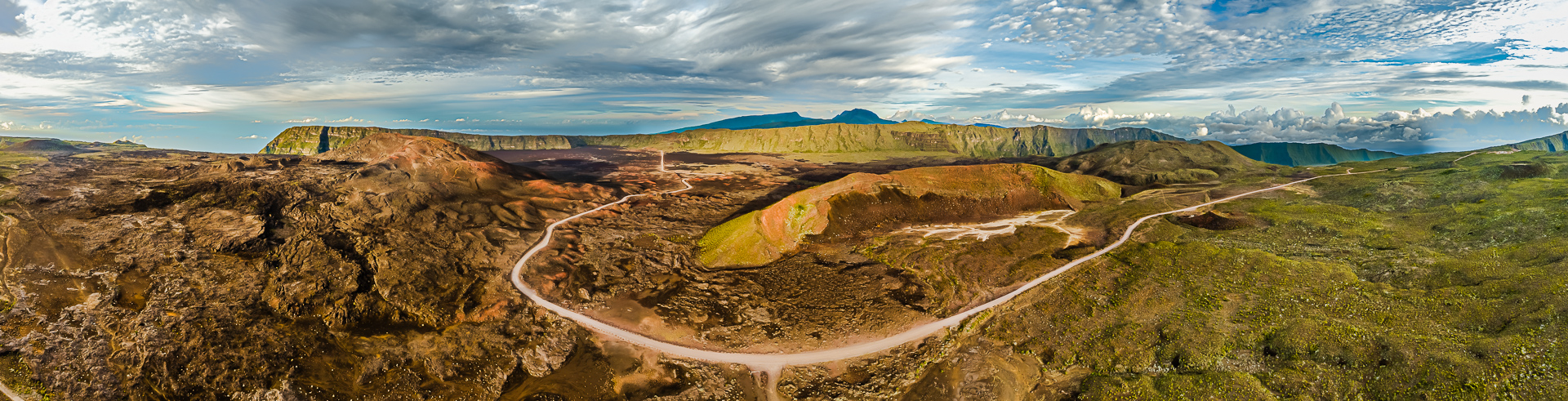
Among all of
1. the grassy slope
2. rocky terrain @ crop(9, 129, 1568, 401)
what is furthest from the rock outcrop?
Answer: the grassy slope

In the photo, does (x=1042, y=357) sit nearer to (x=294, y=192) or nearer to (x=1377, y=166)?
(x=294, y=192)

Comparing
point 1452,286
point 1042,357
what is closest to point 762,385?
point 1042,357

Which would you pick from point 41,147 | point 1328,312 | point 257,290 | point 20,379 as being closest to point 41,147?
point 41,147

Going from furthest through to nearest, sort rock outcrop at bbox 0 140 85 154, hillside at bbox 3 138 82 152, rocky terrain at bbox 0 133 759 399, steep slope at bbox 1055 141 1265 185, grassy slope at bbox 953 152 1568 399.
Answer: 1. steep slope at bbox 1055 141 1265 185
2. hillside at bbox 3 138 82 152
3. rock outcrop at bbox 0 140 85 154
4. rocky terrain at bbox 0 133 759 399
5. grassy slope at bbox 953 152 1568 399

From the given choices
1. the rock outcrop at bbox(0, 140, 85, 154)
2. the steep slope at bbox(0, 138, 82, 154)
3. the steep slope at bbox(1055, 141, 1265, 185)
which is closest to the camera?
the rock outcrop at bbox(0, 140, 85, 154)

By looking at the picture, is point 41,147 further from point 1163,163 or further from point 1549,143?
point 1549,143

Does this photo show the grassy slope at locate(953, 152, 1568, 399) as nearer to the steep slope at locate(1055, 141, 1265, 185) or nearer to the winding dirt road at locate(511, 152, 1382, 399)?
the winding dirt road at locate(511, 152, 1382, 399)
